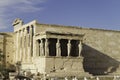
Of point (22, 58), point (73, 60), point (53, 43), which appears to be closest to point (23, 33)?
point (22, 58)

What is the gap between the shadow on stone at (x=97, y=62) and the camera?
37906mm

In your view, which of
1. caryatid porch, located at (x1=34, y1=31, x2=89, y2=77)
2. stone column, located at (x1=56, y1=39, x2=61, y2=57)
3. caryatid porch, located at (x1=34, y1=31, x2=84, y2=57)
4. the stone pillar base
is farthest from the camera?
stone column, located at (x1=56, y1=39, x2=61, y2=57)

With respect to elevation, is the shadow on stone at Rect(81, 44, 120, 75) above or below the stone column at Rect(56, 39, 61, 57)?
below

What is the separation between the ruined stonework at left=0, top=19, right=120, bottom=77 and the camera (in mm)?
30656

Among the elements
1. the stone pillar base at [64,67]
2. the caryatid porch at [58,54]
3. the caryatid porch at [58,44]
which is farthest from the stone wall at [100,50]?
the stone pillar base at [64,67]

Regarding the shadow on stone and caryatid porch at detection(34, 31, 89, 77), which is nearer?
caryatid porch at detection(34, 31, 89, 77)

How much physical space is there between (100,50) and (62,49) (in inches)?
294

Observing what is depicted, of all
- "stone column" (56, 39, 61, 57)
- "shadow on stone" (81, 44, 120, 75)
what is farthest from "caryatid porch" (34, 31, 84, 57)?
"shadow on stone" (81, 44, 120, 75)

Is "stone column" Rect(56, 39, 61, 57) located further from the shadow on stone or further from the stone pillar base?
the shadow on stone

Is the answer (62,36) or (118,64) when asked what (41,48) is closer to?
(62,36)

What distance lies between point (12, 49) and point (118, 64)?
14.3 m

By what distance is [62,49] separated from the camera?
33.7 meters

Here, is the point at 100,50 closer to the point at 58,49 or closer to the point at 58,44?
the point at 58,49

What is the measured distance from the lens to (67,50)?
109 ft
